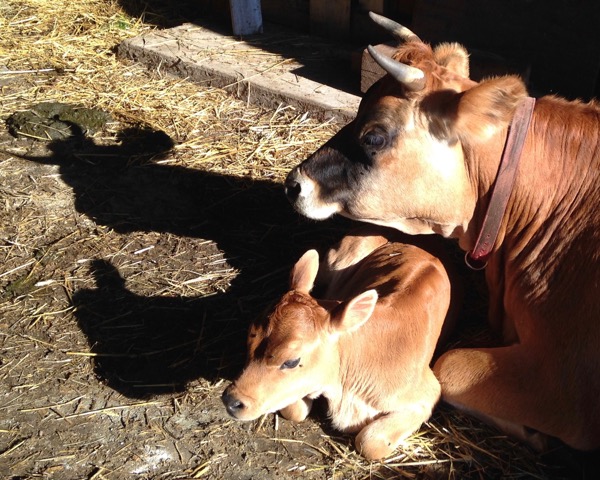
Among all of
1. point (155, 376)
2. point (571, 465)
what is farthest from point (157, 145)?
point (571, 465)

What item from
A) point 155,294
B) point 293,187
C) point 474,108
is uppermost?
point 474,108

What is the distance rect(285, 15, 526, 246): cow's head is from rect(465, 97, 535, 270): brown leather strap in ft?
0.20

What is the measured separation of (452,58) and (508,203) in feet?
2.94

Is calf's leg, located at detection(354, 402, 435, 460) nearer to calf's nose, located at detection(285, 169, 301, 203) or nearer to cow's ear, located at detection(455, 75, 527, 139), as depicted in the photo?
calf's nose, located at detection(285, 169, 301, 203)

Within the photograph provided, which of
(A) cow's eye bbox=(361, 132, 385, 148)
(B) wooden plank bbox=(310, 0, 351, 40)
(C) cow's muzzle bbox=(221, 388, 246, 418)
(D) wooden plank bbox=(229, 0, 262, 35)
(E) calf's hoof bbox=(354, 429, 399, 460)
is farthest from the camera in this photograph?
(D) wooden plank bbox=(229, 0, 262, 35)

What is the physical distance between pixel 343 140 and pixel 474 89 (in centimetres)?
87

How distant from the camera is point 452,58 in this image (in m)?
4.75

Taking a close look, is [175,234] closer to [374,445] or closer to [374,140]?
[374,140]

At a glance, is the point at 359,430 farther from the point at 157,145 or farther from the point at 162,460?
the point at 157,145

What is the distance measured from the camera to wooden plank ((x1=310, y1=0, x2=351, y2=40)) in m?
8.34

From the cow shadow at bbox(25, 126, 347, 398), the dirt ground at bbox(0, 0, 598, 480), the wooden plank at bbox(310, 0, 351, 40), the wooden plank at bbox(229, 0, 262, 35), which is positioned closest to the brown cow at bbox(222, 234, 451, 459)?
the dirt ground at bbox(0, 0, 598, 480)

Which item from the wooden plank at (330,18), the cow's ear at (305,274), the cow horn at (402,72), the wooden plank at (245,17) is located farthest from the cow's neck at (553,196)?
the wooden plank at (245,17)

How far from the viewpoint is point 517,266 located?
4.52 meters

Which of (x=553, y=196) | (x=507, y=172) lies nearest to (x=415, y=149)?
(x=507, y=172)
